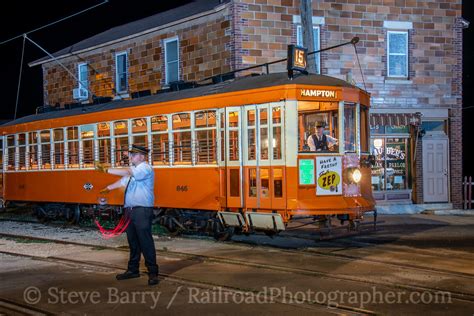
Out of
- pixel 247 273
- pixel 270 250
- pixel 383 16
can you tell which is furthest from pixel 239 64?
pixel 247 273

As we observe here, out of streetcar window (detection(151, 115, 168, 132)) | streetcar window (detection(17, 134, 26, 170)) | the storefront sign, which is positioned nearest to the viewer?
the storefront sign

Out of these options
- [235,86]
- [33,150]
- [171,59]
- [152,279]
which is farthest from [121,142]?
[171,59]

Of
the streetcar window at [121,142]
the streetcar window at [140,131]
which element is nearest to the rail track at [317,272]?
the streetcar window at [140,131]

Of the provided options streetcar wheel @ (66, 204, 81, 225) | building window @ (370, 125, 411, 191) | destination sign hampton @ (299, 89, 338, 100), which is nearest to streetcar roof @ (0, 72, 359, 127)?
destination sign hampton @ (299, 89, 338, 100)

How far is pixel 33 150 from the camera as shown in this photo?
19.2m

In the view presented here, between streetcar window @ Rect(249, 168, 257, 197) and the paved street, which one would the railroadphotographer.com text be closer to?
the paved street

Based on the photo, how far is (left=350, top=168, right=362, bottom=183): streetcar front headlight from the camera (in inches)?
484

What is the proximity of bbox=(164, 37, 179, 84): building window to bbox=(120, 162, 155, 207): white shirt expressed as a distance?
13.7m

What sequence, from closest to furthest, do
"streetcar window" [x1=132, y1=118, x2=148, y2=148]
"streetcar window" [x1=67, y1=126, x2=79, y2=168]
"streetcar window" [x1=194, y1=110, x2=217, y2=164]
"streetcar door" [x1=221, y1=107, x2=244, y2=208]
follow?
"streetcar door" [x1=221, y1=107, x2=244, y2=208], "streetcar window" [x1=194, y1=110, x2=217, y2=164], "streetcar window" [x1=132, y1=118, x2=148, y2=148], "streetcar window" [x1=67, y1=126, x2=79, y2=168]

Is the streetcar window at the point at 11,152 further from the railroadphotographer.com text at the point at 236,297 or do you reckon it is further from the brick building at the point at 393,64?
the railroadphotographer.com text at the point at 236,297

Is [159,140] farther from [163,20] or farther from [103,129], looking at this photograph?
[163,20]

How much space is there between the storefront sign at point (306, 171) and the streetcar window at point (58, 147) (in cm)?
812

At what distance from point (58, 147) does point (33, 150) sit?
150 centimetres

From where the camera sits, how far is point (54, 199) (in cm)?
1827
